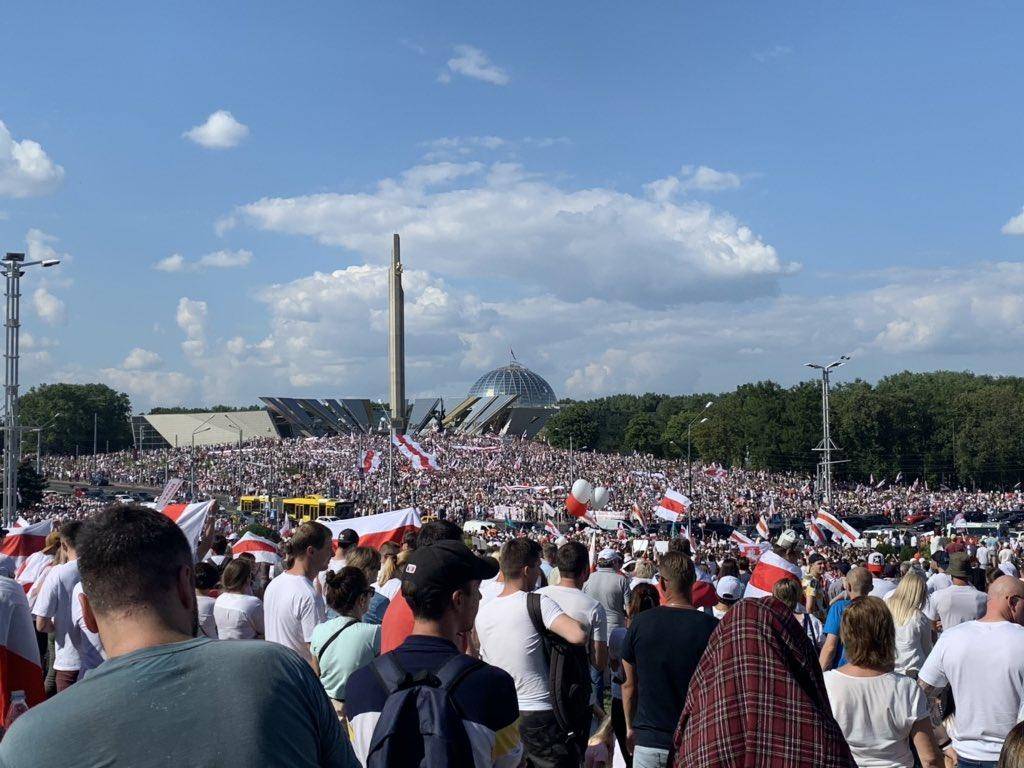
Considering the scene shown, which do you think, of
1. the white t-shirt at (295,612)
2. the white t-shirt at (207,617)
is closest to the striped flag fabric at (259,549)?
the white t-shirt at (207,617)

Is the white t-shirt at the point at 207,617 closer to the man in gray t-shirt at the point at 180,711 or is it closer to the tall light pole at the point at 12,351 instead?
the man in gray t-shirt at the point at 180,711

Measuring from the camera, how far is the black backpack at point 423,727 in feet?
9.16

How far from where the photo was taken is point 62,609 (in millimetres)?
6492

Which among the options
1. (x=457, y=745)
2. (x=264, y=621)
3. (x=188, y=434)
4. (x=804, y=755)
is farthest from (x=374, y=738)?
(x=188, y=434)

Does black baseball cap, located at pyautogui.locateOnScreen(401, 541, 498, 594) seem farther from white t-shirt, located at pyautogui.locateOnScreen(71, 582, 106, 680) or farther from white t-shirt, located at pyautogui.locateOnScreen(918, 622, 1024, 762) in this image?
white t-shirt, located at pyautogui.locateOnScreen(71, 582, 106, 680)

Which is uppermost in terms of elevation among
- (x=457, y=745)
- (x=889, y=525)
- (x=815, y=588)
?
(x=457, y=745)

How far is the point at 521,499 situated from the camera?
44969 mm

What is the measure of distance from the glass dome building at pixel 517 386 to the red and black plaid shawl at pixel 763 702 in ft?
458

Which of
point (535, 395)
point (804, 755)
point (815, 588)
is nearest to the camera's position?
point (804, 755)

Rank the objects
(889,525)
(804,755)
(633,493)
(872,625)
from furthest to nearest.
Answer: (633,493) < (889,525) < (872,625) < (804,755)

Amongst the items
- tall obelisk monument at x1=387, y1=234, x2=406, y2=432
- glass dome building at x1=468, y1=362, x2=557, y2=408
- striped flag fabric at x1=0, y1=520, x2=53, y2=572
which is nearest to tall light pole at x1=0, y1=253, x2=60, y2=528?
striped flag fabric at x1=0, y1=520, x2=53, y2=572

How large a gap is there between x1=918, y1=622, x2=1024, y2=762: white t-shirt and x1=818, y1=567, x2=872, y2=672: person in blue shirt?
975mm

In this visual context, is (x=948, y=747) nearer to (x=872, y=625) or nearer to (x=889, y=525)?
(x=872, y=625)

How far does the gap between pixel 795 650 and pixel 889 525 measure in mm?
42527
